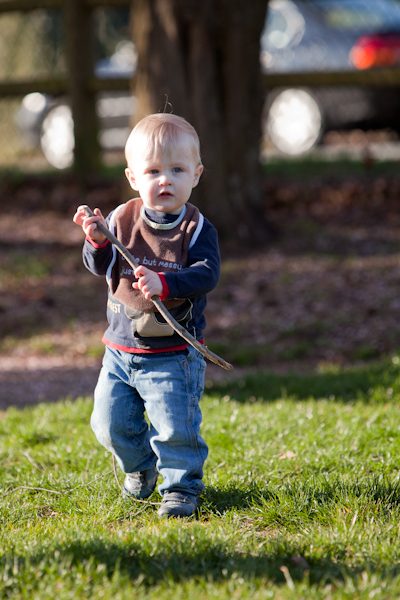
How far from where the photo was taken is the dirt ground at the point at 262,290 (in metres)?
5.64

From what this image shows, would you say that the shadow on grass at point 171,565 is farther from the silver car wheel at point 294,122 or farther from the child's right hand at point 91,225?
the silver car wheel at point 294,122

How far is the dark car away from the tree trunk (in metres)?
2.45

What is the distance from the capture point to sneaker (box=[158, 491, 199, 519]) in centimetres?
273

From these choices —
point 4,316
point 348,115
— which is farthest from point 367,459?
point 348,115

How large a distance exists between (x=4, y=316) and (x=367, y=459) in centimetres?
434

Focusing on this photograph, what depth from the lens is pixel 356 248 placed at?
7621 mm

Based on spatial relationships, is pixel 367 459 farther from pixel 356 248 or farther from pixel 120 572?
pixel 356 248

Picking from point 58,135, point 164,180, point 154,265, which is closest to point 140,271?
point 154,265

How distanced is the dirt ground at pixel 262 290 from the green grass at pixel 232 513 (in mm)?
1256

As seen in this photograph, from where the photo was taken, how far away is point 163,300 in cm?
253

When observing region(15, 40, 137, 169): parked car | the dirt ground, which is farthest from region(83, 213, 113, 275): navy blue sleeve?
region(15, 40, 137, 169): parked car

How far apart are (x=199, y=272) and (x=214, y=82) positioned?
17.0 feet

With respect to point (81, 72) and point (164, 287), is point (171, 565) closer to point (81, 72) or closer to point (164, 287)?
point (164, 287)

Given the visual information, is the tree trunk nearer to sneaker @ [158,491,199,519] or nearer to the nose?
the nose
